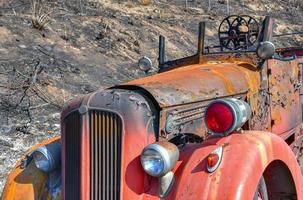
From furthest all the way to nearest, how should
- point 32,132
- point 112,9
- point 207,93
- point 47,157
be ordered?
point 112,9
point 32,132
point 207,93
point 47,157

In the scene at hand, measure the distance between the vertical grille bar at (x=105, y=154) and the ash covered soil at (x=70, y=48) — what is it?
10.3 ft

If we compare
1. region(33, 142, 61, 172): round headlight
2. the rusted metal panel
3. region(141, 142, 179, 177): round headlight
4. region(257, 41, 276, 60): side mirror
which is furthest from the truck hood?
region(33, 142, 61, 172): round headlight

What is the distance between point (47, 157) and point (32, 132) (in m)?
3.61

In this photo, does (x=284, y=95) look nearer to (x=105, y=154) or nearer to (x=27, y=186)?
(x=105, y=154)

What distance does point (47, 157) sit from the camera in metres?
4.71

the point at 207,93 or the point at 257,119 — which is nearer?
the point at 207,93

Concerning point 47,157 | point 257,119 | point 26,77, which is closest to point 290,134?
point 257,119

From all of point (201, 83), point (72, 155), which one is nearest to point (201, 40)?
point (201, 83)

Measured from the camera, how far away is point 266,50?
5.77 meters

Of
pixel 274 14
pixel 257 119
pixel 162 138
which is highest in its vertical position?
pixel 162 138

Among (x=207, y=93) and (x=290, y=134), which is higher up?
(x=207, y=93)

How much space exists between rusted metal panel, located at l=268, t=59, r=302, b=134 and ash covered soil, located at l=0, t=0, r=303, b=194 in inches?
133

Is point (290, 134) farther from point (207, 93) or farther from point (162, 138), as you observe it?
point (162, 138)

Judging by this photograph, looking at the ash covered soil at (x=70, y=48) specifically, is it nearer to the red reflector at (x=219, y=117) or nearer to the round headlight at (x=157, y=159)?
the round headlight at (x=157, y=159)
